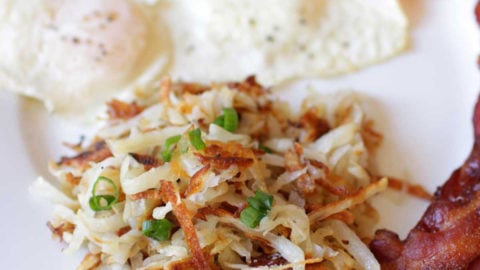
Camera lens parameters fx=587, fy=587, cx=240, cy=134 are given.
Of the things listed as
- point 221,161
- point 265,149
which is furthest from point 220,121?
point 221,161

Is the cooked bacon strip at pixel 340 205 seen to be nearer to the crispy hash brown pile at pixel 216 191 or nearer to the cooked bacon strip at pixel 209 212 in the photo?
the crispy hash brown pile at pixel 216 191

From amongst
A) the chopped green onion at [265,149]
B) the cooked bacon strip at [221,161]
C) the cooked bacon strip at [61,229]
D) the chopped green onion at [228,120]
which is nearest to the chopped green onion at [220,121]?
the chopped green onion at [228,120]

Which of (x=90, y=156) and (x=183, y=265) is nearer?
(x=183, y=265)

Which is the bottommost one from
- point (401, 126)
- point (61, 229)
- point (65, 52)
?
point (61, 229)

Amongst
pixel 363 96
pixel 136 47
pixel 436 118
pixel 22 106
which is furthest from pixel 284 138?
pixel 22 106

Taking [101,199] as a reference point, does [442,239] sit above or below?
below

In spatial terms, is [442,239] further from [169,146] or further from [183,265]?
[169,146]
